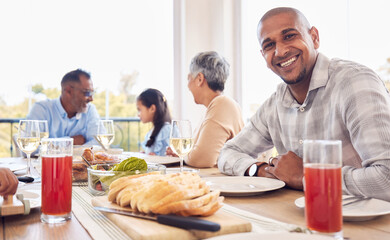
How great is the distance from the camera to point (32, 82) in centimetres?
417

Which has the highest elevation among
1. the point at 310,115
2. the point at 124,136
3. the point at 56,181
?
the point at 310,115

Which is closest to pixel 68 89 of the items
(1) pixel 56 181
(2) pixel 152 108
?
(2) pixel 152 108

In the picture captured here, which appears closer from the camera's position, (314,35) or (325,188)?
(325,188)

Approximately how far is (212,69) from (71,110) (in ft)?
5.08

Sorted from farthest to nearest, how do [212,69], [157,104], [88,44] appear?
[88,44] → [157,104] → [212,69]

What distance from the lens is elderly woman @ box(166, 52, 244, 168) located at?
81.5 inches

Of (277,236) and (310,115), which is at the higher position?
(310,115)

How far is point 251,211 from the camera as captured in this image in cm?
94

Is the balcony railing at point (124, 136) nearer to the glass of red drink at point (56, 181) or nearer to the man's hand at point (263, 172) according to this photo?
the man's hand at point (263, 172)

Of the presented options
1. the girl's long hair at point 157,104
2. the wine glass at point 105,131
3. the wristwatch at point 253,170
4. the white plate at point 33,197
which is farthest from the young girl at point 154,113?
the white plate at point 33,197

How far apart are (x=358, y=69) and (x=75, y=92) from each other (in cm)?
263

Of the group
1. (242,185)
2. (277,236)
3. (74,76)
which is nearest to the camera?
(277,236)

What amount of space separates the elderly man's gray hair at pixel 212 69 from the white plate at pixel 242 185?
4.73 feet

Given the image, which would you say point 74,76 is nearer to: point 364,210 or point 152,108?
point 152,108
